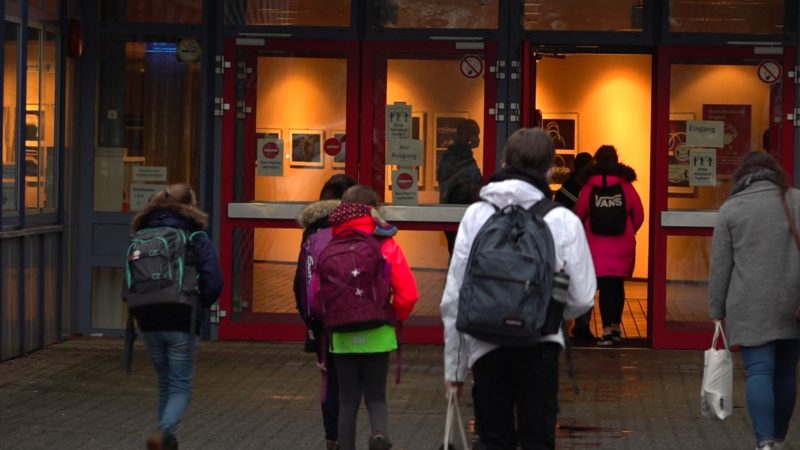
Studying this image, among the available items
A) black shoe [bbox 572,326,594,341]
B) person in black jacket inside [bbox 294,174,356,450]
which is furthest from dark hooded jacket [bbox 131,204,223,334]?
black shoe [bbox 572,326,594,341]

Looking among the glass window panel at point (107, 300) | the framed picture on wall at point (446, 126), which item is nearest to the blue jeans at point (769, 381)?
the framed picture on wall at point (446, 126)

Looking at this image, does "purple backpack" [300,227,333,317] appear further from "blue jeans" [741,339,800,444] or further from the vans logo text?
the vans logo text

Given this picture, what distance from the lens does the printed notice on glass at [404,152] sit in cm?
1186

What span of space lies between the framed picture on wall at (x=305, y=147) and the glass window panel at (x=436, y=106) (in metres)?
0.62

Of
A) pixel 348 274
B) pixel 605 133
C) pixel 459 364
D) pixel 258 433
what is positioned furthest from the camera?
pixel 605 133

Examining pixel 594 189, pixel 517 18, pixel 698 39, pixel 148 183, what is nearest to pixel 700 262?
pixel 594 189

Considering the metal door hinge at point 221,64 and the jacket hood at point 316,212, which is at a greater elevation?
the metal door hinge at point 221,64

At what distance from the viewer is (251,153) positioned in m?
12.0

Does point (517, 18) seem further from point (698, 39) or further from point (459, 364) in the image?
point (459, 364)

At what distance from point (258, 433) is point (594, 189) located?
4619 millimetres

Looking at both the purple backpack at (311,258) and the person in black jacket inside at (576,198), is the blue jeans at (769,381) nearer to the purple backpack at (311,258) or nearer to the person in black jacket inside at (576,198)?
the purple backpack at (311,258)

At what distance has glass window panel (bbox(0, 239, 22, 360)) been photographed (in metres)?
10.7

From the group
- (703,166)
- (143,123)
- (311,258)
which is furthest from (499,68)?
(311,258)

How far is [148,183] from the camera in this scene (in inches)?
478
